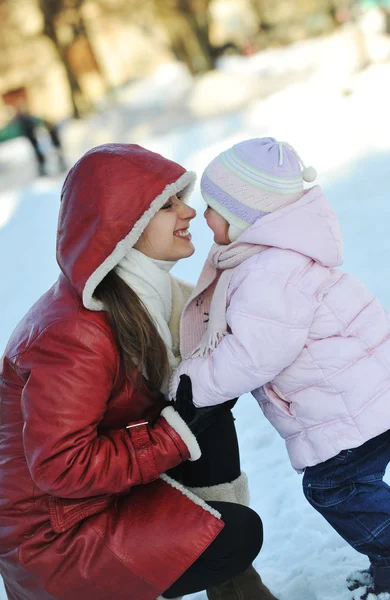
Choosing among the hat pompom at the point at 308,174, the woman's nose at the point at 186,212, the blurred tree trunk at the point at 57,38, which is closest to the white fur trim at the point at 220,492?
the woman's nose at the point at 186,212

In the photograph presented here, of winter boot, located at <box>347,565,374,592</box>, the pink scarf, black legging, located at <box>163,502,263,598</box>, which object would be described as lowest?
winter boot, located at <box>347,565,374,592</box>

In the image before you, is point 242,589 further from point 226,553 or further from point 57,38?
point 57,38

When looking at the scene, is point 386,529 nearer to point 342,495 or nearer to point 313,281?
point 342,495

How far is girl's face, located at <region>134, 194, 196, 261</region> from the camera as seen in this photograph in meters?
1.76

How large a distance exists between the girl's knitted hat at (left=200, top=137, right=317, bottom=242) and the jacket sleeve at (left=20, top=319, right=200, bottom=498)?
43 centimetres

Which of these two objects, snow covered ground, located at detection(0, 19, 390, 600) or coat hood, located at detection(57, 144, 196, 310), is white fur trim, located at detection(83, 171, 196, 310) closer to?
coat hood, located at detection(57, 144, 196, 310)

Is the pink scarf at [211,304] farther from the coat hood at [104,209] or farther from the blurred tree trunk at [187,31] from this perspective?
the blurred tree trunk at [187,31]

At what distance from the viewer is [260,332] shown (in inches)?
62.4

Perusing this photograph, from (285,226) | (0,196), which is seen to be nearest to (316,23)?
(0,196)

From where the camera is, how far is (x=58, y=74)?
14.9 meters

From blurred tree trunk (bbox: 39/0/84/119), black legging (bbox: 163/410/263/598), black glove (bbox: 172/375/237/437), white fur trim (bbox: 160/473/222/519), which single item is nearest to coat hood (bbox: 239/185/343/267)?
black glove (bbox: 172/375/237/437)

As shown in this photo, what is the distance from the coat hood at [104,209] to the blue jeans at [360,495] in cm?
67

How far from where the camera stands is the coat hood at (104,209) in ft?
5.31

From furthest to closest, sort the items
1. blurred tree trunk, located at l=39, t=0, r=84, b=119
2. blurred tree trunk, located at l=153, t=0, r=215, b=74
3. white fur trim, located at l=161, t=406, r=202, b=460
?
blurred tree trunk, located at l=153, t=0, r=215, b=74 → blurred tree trunk, located at l=39, t=0, r=84, b=119 → white fur trim, located at l=161, t=406, r=202, b=460
